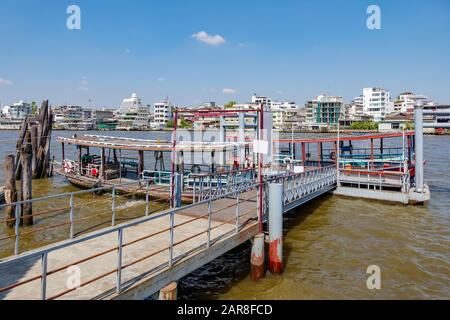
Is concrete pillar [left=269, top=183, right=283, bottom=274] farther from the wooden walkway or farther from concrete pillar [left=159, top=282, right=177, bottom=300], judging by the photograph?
concrete pillar [left=159, top=282, right=177, bottom=300]

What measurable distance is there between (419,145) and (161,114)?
133159mm

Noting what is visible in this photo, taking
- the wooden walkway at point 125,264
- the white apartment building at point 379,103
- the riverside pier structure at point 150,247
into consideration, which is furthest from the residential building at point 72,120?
the wooden walkway at point 125,264

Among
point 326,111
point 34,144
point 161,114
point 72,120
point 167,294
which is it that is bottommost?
point 167,294

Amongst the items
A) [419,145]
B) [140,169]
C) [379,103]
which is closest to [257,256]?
[140,169]

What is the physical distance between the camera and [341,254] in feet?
38.5

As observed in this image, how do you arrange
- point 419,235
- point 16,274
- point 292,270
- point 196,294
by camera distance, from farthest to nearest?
point 419,235
point 292,270
point 196,294
point 16,274

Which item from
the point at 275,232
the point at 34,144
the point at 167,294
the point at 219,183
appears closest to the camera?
the point at 167,294

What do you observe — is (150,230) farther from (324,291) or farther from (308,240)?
(308,240)

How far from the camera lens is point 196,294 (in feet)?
29.1

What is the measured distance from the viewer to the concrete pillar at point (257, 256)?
9.27 meters

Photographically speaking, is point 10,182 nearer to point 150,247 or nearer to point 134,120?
point 150,247

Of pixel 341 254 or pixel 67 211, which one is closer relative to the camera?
pixel 341 254
